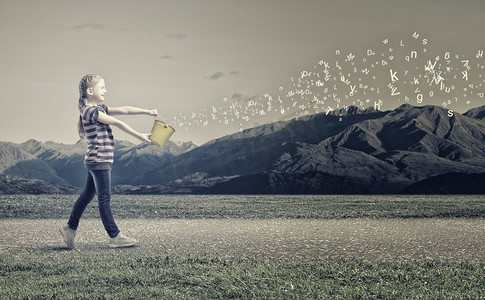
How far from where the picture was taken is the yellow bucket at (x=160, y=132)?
30.4ft

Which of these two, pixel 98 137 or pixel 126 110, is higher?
pixel 126 110

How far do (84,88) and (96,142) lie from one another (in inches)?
37.1

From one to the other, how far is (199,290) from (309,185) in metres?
151

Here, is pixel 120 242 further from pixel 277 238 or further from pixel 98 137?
pixel 277 238

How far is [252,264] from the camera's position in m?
8.68

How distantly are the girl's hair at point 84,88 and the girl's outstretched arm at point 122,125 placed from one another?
534 mm

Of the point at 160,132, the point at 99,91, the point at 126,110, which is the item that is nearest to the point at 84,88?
the point at 99,91

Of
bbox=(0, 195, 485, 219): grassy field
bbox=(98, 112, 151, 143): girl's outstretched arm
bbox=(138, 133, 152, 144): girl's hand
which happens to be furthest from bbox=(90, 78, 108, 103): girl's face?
bbox=(0, 195, 485, 219): grassy field

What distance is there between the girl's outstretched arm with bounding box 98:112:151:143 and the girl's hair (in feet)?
1.75

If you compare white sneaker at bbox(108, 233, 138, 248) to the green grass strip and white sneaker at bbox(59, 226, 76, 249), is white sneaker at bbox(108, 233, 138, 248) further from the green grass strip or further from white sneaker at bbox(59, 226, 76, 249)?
the green grass strip

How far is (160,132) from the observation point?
9281mm

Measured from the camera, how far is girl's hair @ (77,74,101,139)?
385 inches

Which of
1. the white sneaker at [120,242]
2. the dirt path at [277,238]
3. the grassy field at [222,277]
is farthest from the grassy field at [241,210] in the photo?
the grassy field at [222,277]

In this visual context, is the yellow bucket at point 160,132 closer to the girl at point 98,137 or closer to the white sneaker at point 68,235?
the girl at point 98,137
